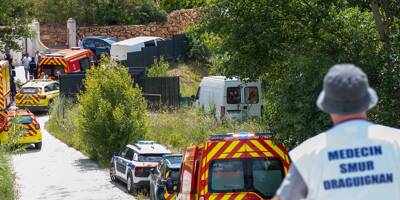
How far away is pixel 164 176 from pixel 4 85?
18078 mm

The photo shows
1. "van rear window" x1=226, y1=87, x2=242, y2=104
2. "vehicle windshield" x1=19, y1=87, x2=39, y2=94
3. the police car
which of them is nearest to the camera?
the police car

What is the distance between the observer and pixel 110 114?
1035 inches

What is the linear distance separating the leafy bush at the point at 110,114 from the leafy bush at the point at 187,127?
3.53 feet

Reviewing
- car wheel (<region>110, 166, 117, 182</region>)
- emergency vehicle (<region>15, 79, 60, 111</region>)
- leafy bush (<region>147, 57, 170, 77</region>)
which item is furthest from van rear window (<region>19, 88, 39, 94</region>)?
car wheel (<region>110, 166, 117, 182</region>)

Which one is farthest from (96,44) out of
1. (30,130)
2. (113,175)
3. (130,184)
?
(130,184)

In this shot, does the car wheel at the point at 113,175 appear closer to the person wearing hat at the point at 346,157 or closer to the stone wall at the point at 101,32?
the person wearing hat at the point at 346,157

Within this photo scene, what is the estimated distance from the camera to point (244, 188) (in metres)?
11.5

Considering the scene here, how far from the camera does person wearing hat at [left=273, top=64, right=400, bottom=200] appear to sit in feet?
13.4

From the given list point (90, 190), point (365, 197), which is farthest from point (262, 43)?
point (365, 197)

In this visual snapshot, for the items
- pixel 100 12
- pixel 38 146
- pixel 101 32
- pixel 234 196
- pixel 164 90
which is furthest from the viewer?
pixel 100 12

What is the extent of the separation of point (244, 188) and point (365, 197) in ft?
24.5

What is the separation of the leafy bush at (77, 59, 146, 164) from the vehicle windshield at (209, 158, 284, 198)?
47.6 feet

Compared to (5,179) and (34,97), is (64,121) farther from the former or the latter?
(5,179)

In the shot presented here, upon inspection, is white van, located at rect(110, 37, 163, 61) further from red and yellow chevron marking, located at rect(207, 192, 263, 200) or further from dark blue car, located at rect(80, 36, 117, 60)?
red and yellow chevron marking, located at rect(207, 192, 263, 200)
